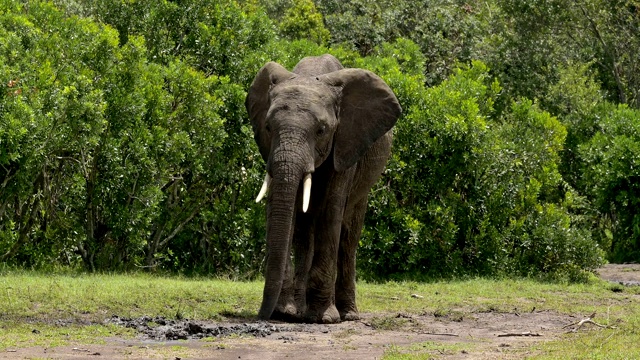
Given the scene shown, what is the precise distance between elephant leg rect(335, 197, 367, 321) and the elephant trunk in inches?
76.4

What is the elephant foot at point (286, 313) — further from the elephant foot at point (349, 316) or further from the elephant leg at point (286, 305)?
the elephant foot at point (349, 316)

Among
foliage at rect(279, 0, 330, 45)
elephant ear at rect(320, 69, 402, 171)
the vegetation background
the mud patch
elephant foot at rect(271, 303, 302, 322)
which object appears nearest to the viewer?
the mud patch

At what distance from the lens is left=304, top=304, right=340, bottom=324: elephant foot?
12.3m

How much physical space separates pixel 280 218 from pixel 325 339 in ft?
3.86

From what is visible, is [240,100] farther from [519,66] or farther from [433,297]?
[519,66]

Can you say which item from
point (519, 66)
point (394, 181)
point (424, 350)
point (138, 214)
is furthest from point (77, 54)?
point (519, 66)

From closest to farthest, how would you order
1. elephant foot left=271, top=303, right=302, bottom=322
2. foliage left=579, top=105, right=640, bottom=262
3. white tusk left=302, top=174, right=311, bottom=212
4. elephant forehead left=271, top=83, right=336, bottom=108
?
white tusk left=302, top=174, right=311, bottom=212 < elephant forehead left=271, top=83, right=336, bottom=108 < elephant foot left=271, top=303, right=302, bottom=322 < foliage left=579, top=105, right=640, bottom=262

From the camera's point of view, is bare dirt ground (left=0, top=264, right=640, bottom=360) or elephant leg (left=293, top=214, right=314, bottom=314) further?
elephant leg (left=293, top=214, right=314, bottom=314)

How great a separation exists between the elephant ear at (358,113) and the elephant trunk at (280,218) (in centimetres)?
112

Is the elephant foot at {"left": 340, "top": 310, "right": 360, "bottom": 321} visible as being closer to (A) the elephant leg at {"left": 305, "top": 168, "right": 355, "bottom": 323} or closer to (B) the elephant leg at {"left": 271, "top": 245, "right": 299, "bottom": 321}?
(A) the elephant leg at {"left": 305, "top": 168, "right": 355, "bottom": 323}

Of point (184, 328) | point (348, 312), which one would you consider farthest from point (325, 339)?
point (348, 312)

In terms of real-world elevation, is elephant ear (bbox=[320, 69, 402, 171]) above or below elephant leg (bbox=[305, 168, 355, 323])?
above

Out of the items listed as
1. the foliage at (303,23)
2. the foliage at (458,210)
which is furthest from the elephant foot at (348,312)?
the foliage at (303,23)

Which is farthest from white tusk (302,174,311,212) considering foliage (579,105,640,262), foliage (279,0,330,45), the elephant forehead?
foliage (279,0,330,45)
